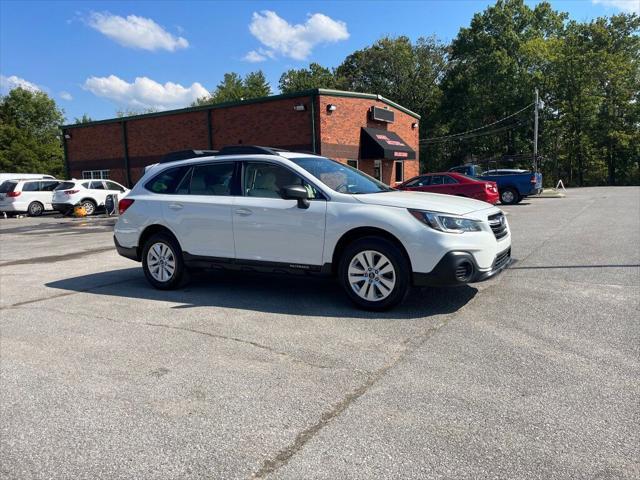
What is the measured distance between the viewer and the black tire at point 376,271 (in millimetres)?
5215

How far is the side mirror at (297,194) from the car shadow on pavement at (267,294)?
2.92ft

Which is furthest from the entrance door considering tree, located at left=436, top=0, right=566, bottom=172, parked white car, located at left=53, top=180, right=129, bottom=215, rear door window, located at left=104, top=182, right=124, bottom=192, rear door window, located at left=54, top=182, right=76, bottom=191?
tree, located at left=436, top=0, right=566, bottom=172

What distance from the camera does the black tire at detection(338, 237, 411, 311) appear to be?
5215 millimetres

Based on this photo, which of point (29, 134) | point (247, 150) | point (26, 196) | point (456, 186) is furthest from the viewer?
point (29, 134)

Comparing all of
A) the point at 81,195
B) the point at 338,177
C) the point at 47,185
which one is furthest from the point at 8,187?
the point at 338,177

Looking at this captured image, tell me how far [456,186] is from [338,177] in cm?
1308

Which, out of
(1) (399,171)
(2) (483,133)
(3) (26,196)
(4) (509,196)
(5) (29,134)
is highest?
(5) (29,134)

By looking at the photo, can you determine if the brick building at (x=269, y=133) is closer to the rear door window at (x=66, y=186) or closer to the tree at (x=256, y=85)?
the rear door window at (x=66, y=186)

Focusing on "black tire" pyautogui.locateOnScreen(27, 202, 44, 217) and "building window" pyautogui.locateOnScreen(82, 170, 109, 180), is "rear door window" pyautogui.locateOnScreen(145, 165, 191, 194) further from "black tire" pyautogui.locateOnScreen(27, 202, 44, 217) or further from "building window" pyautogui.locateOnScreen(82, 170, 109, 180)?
"building window" pyautogui.locateOnScreen(82, 170, 109, 180)

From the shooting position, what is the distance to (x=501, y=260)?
568 centimetres

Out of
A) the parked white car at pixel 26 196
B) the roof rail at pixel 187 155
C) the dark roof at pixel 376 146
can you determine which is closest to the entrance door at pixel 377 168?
the dark roof at pixel 376 146

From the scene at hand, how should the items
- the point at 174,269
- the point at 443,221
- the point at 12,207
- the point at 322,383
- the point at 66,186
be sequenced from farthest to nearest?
the point at 12,207, the point at 66,186, the point at 174,269, the point at 443,221, the point at 322,383

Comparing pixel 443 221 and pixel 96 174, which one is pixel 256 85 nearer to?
pixel 96 174

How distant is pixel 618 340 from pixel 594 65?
5321 centimetres
